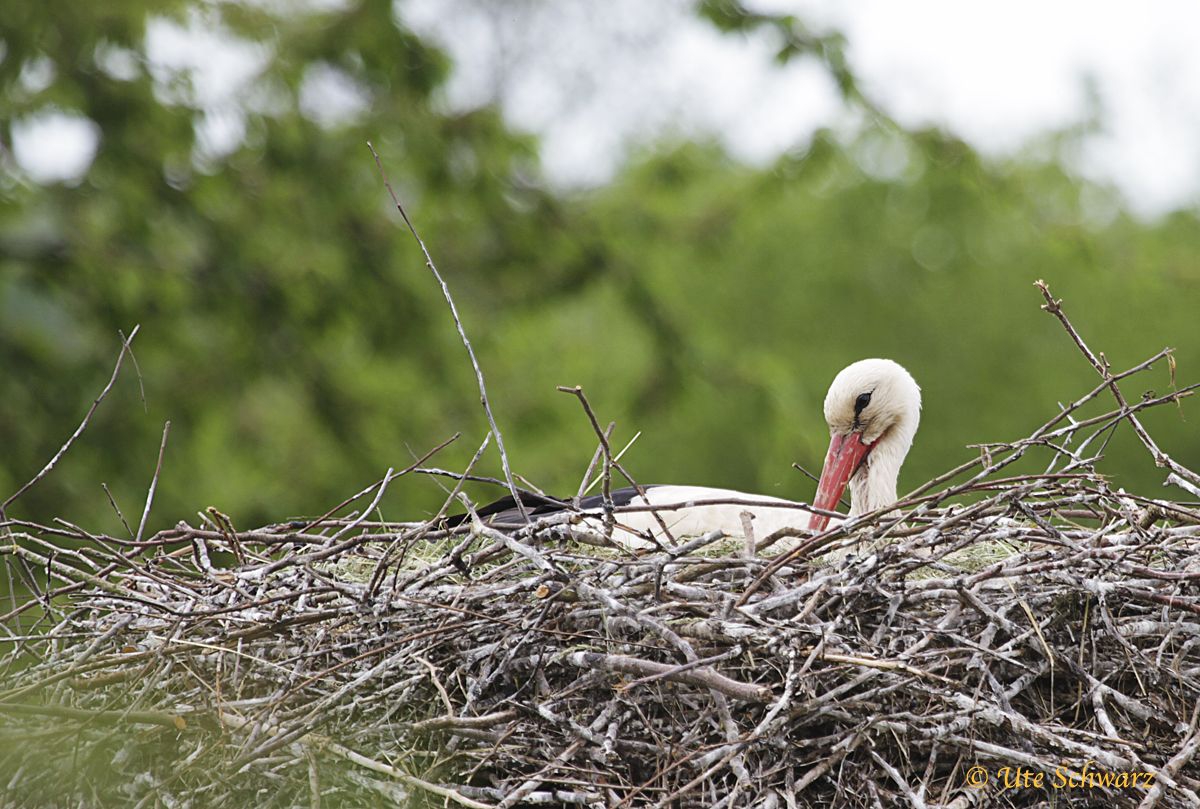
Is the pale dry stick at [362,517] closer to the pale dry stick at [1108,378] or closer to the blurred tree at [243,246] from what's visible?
the pale dry stick at [1108,378]

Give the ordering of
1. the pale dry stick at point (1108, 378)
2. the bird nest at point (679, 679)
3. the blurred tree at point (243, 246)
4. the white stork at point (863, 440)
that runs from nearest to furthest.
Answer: the bird nest at point (679, 679) → the pale dry stick at point (1108, 378) → the white stork at point (863, 440) → the blurred tree at point (243, 246)

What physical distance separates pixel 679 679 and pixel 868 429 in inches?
73.6

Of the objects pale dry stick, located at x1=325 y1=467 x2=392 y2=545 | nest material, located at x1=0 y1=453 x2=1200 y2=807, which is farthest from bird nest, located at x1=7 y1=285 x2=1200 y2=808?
pale dry stick, located at x1=325 y1=467 x2=392 y2=545

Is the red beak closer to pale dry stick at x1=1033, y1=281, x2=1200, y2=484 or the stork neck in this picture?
the stork neck

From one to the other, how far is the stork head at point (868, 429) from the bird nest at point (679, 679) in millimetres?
1323

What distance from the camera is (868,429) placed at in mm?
3834

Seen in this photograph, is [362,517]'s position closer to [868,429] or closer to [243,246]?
[868,429]

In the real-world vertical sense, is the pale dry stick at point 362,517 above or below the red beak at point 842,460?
below

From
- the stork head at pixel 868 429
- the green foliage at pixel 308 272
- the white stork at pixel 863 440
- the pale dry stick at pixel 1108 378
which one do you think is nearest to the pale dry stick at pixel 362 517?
the white stork at pixel 863 440

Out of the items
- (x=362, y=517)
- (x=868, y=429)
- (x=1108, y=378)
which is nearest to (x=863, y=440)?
(x=868, y=429)

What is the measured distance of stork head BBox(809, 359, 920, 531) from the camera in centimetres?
379

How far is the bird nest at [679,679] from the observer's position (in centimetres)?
213

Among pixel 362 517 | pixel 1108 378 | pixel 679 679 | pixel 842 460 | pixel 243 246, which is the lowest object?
pixel 679 679

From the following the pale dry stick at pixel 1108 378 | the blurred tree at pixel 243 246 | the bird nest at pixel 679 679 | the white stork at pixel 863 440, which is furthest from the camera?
the blurred tree at pixel 243 246
